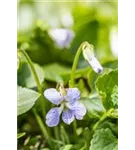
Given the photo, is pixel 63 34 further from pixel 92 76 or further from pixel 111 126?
pixel 111 126

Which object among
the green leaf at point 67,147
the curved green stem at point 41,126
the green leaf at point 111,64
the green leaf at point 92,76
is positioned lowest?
the green leaf at point 67,147

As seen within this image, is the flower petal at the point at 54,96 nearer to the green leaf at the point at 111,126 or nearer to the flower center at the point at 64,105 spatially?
the flower center at the point at 64,105

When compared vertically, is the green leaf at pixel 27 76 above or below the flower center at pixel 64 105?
above

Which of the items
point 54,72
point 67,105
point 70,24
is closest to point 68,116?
point 67,105

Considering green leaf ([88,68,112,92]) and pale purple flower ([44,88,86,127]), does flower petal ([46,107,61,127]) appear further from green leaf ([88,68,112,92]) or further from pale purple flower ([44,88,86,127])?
green leaf ([88,68,112,92])

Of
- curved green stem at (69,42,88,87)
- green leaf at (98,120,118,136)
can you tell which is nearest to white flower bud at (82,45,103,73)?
curved green stem at (69,42,88,87)

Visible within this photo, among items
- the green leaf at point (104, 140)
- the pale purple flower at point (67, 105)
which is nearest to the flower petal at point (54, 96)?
the pale purple flower at point (67, 105)
